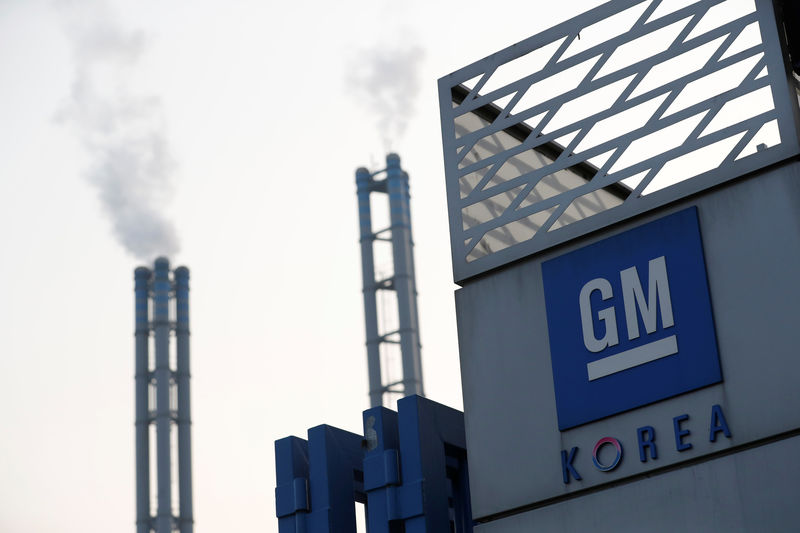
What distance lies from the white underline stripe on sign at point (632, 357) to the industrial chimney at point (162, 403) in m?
40.5

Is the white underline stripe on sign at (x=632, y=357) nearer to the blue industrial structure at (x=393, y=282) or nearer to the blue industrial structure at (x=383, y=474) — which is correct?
the blue industrial structure at (x=383, y=474)

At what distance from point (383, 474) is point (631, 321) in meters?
4.56

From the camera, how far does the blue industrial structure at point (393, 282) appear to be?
53781 millimetres

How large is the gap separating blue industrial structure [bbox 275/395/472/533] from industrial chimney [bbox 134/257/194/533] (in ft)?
117

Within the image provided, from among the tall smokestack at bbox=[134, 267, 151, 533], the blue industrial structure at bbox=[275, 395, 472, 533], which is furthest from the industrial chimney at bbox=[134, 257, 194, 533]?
the blue industrial structure at bbox=[275, 395, 472, 533]

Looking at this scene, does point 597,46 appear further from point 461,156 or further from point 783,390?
point 783,390

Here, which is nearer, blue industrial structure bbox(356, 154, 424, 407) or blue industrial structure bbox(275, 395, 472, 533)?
blue industrial structure bbox(275, 395, 472, 533)

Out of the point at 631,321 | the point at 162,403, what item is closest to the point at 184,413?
the point at 162,403

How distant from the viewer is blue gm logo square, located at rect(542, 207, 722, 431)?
14578 mm

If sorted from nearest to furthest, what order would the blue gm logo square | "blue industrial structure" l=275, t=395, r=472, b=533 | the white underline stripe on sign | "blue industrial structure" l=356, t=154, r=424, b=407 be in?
the blue gm logo square → the white underline stripe on sign → "blue industrial structure" l=275, t=395, r=472, b=533 → "blue industrial structure" l=356, t=154, r=424, b=407

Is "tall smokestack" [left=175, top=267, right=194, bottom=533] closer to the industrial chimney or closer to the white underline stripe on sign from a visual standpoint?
the industrial chimney

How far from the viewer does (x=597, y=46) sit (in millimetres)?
16391

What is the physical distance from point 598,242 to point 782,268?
2.31 metres

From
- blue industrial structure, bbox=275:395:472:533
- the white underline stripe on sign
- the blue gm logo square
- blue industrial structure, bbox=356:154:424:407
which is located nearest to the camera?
the blue gm logo square
